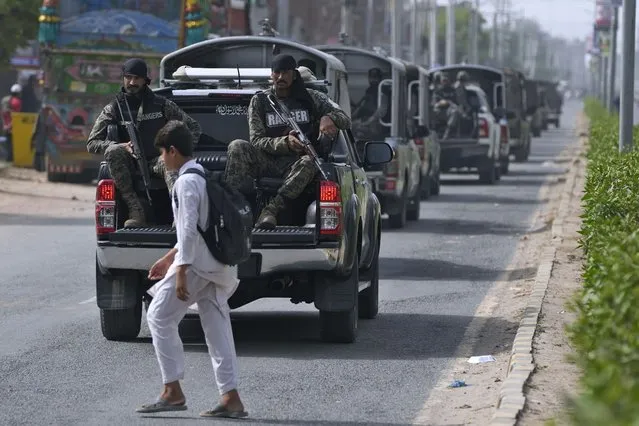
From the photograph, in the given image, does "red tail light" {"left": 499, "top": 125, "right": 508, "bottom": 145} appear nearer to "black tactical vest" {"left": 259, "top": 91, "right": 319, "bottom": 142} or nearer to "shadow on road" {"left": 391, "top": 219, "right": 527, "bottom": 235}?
"shadow on road" {"left": 391, "top": 219, "right": 527, "bottom": 235}

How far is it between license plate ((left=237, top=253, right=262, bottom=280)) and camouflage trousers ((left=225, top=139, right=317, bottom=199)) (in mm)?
610

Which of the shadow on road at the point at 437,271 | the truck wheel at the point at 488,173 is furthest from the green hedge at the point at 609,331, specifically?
the truck wheel at the point at 488,173

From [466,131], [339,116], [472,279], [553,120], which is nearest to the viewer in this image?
[339,116]

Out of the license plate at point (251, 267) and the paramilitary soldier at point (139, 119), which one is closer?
the license plate at point (251, 267)

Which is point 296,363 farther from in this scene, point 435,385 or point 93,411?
point 93,411

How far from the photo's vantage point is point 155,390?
9398 millimetres

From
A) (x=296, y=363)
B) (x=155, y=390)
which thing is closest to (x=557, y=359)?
(x=296, y=363)

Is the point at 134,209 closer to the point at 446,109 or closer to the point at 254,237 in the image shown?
the point at 254,237

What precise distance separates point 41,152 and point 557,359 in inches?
1041

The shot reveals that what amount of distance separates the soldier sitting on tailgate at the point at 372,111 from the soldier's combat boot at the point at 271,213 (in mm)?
11358

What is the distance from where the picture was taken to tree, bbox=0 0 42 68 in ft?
117

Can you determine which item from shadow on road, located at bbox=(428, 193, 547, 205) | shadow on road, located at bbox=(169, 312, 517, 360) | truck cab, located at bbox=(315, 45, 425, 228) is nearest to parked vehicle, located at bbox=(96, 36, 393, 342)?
shadow on road, located at bbox=(169, 312, 517, 360)

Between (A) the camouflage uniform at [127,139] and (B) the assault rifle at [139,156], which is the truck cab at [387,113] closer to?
(A) the camouflage uniform at [127,139]

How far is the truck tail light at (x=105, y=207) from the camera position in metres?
11.0
